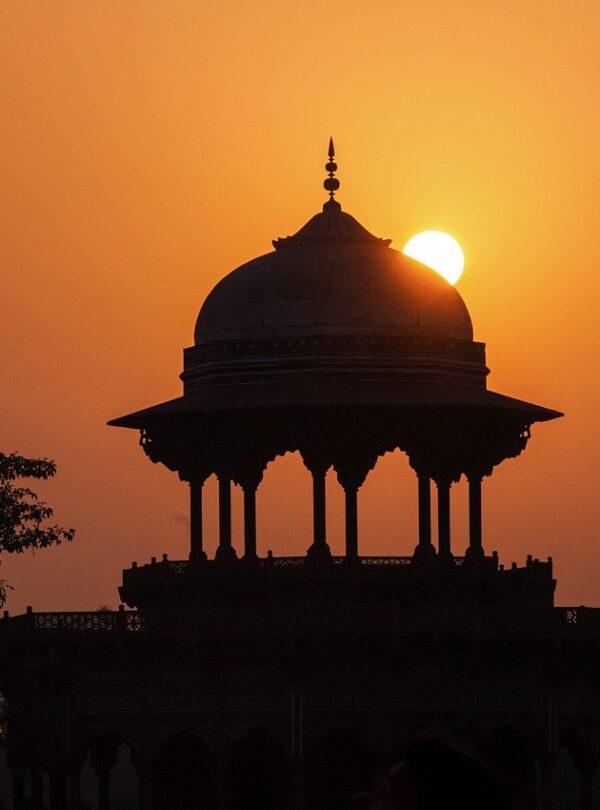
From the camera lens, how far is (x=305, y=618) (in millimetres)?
52656

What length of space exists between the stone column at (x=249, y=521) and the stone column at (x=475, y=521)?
16.6 ft

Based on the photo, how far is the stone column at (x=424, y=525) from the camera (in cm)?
5472

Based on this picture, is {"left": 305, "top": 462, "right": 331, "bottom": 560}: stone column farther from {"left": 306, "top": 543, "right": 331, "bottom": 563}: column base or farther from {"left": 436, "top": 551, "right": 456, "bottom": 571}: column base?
{"left": 436, "top": 551, "right": 456, "bottom": 571}: column base

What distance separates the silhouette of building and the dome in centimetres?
6

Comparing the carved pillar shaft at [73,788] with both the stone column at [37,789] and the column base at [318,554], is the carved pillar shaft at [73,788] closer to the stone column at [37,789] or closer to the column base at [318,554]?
the stone column at [37,789]

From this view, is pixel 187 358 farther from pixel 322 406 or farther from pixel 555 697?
pixel 555 697

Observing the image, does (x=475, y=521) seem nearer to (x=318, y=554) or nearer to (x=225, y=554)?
(x=318, y=554)

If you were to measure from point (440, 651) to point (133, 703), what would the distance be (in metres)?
7.08

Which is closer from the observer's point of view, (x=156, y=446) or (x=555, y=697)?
(x=555, y=697)

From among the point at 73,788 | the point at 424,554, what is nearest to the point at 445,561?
the point at 424,554

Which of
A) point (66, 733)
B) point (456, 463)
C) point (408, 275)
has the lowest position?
point (66, 733)

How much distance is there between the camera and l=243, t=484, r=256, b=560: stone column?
55281 millimetres

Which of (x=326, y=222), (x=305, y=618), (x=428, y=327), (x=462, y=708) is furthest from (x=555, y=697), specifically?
(x=326, y=222)

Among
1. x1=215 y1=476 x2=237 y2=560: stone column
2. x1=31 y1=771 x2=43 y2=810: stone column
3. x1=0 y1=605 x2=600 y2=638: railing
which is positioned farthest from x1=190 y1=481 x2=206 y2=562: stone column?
x1=31 y1=771 x2=43 y2=810: stone column
